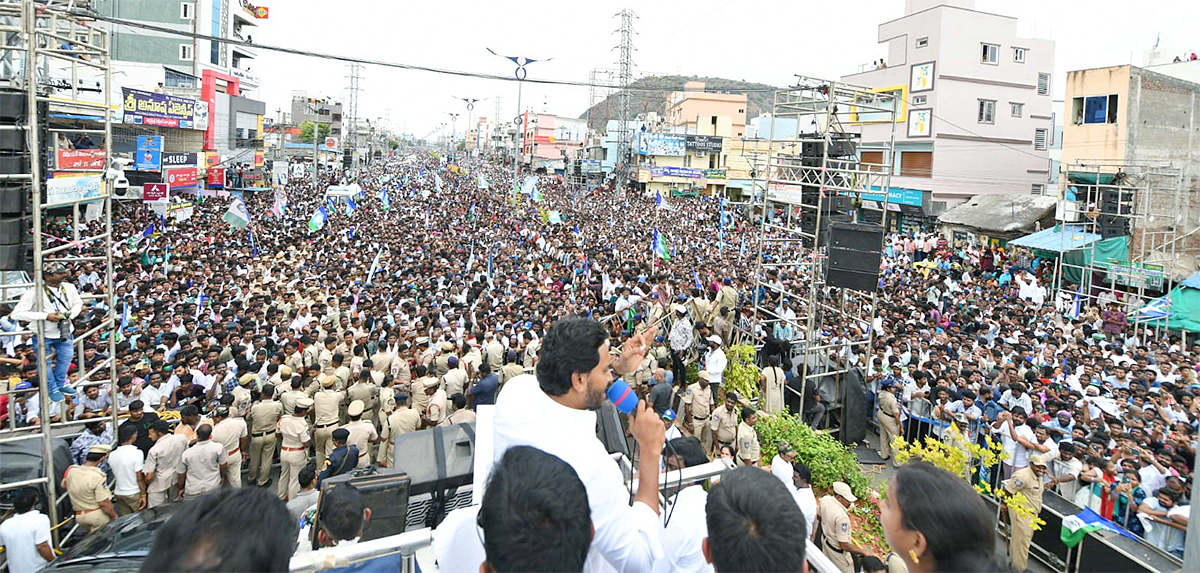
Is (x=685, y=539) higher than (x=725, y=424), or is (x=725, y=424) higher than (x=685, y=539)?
(x=685, y=539)

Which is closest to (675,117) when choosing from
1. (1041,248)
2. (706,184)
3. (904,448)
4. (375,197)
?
(706,184)

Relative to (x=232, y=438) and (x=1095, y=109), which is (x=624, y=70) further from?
(x=232, y=438)

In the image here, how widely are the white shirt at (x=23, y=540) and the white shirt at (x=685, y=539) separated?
4.77m

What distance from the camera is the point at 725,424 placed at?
7.57 metres

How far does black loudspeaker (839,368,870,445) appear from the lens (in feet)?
30.6

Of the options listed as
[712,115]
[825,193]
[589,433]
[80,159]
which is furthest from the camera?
[712,115]

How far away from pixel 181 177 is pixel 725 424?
24.8 m

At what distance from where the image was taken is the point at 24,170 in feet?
17.0

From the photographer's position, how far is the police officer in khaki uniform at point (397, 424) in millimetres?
7145

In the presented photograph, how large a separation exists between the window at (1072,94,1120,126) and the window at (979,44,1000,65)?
40.5 ft

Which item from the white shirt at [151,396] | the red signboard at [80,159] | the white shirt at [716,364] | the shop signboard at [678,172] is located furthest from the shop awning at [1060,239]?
the shop signboard at [678,172]

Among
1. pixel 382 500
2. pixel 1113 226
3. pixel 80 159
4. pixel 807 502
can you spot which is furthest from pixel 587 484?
pixel 1113 226

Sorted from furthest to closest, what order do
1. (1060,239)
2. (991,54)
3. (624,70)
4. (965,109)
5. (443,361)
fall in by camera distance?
(624,70) < (991,54) < (965,109) < (1060,239) < (443,361)

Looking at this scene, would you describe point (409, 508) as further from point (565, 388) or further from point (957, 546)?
point (957, 546)
